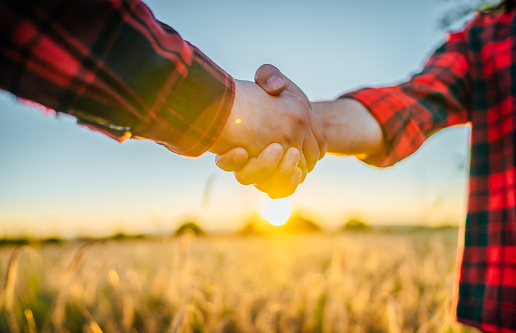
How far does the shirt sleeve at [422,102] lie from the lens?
4.31ft

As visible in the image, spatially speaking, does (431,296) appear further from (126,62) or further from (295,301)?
(126,62)

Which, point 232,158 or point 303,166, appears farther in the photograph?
point 303,166

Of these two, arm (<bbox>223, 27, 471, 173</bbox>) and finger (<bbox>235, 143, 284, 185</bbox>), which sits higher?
arm (<bbox>223, 27, 471, 173</bbox>)

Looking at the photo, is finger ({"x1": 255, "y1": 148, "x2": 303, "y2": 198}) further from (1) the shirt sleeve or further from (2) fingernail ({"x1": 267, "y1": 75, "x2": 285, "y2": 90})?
(1) the shirt sleeve

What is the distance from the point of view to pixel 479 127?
1298 millimetres

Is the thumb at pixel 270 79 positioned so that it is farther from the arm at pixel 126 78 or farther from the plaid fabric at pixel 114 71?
the plaid fabric at pixel 114 71

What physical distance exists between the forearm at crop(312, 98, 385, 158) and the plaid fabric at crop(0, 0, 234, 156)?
1.46 ft

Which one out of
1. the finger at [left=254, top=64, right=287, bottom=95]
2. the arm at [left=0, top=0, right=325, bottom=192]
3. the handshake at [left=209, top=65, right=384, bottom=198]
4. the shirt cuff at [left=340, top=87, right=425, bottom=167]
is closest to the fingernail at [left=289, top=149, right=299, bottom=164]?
the handshake at [left=209, top=65, right=384, bottom=198]

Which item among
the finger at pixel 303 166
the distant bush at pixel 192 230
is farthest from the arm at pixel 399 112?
the distant bush at pixel 192 230

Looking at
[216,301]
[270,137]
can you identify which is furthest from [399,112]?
[216,301]

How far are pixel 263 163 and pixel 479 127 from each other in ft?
2.73

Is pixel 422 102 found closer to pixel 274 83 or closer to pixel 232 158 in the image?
pixel 274 83

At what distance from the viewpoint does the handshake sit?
44.6 inches

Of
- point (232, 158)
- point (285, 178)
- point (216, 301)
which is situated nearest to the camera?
point (232, 158)
